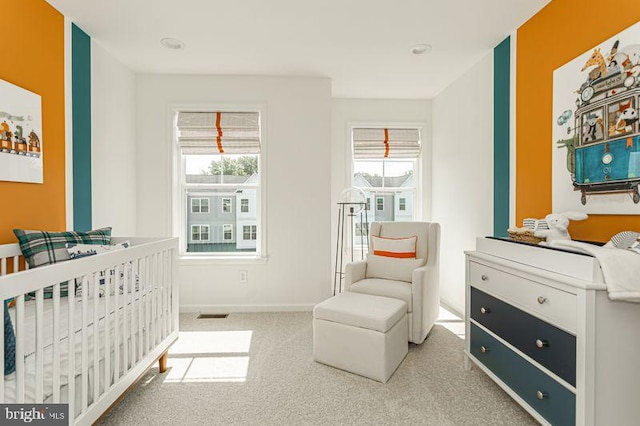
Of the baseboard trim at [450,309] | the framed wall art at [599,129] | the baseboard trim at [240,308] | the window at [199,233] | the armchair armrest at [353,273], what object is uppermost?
the framed wall art at [599,129]

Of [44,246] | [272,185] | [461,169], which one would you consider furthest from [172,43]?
[461,169]

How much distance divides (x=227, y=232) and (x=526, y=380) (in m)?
2.94

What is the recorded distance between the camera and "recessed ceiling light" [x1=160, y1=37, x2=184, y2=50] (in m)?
2.63

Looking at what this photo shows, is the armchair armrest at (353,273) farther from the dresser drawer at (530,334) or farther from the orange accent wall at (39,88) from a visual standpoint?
the orange accent wall at (39,88)

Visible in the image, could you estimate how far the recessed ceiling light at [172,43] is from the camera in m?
2.63

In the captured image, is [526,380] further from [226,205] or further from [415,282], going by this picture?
[226,205]

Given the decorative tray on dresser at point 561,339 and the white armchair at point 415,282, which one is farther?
the white armchair at point 415,282

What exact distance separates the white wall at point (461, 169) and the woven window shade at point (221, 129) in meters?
2.12

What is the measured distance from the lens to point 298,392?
1949 mm

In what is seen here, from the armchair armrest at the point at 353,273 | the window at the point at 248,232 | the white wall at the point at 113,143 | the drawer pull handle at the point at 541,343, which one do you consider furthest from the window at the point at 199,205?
the drawer pull handle at the point at 541,343

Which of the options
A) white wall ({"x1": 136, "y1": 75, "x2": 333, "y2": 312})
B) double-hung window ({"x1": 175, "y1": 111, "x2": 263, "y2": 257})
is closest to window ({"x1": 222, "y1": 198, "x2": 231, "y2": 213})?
double-hung window ({"x1": 175, "y1": 111, "x2": 263, "y2": 257})

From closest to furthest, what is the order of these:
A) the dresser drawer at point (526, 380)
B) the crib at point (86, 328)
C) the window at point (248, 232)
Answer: the crib at point (86, 328) → the dresser drawer at point (526, 380) → the window at point (248, 232)

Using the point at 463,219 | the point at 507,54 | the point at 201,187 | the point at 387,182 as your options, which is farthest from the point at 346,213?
the point at 507,54

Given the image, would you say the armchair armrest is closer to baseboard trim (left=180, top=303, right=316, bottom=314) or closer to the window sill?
baseboard trim (left=180, top=303, right=316, bottom=314)
